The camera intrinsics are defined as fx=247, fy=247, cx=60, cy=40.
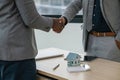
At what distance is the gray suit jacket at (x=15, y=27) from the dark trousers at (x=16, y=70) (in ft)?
0.13

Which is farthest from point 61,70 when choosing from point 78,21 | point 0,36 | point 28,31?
point 78,21

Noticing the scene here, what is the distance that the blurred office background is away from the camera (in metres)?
3.80

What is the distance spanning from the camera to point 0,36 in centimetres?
167

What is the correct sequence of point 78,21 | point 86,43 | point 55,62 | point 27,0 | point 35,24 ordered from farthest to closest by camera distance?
point 78,21 → point 86,43 → point 55,62 → point 35,24 → point 27,0

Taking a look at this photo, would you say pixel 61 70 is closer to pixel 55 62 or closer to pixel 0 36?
pixel 55 62

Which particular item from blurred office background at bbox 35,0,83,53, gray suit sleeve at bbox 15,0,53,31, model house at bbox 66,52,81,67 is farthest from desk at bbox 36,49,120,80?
blurred office background at bbox 35,0,83,53

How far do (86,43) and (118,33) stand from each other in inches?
12.9

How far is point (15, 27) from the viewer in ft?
5.48

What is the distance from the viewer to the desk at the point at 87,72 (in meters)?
1.70

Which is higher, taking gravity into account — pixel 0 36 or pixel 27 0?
pixel 27 0

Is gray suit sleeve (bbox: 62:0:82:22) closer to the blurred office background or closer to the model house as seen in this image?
the model house

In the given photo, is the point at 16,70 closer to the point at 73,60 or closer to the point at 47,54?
the point at 73,60

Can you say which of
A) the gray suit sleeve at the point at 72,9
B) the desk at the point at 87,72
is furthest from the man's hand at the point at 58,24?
the desk at the point at 87,72

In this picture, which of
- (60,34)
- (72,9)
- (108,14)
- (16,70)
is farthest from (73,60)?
(60,34)
